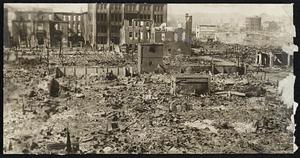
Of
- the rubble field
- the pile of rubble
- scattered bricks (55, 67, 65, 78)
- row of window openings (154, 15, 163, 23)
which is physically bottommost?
the rubble field

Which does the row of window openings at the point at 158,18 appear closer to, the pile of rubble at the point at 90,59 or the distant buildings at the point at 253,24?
the pile of rubble at the point at 90,59

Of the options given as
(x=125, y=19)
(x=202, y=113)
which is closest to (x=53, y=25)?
(x=125, y=19)

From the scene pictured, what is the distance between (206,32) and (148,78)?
22cm

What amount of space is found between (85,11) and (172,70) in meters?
0.31

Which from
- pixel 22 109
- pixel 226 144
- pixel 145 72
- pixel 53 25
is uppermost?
pixel 53 25

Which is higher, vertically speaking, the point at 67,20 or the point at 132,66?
the point at 67,20

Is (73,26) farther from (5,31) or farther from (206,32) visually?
(206,32)

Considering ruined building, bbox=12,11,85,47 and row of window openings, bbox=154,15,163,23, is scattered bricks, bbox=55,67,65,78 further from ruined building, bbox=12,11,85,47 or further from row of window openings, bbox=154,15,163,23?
→ row of window openings, bbox=154,15,163,23

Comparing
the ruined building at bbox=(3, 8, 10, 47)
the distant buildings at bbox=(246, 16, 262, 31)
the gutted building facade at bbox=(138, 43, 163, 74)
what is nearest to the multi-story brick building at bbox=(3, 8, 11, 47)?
the ruined building at bbox=(3, 8, 10, 47)

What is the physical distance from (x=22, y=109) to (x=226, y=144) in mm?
614

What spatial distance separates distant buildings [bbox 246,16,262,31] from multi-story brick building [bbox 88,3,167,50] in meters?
0.25

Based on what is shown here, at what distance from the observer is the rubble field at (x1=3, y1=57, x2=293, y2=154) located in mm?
1443

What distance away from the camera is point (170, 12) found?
147cm

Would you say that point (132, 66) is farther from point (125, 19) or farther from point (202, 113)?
point (202, 113)
